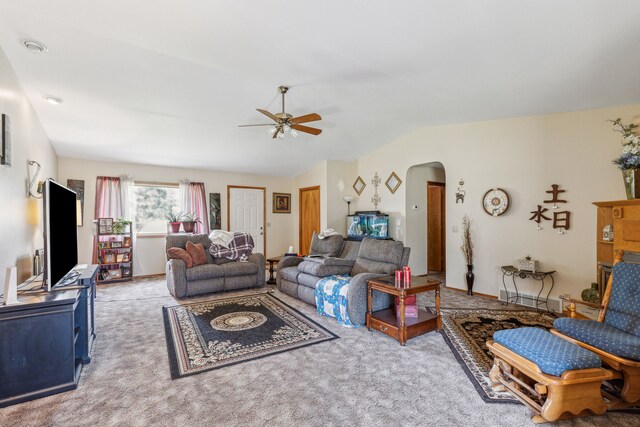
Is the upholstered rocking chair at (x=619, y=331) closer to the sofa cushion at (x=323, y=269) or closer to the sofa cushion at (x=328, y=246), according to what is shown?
the sofa cushion at (x=323, y=269)

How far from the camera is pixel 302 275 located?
4410 millimetres

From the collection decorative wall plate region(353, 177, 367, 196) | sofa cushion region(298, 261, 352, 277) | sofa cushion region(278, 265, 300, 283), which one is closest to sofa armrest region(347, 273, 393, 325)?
sofa cushion region(298, 261, 352, 277)

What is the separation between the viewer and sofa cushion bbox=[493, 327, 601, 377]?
1.81 m

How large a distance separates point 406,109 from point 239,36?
9.06 ft

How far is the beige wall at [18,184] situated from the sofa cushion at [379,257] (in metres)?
3.59

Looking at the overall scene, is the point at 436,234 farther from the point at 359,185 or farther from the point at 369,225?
the point at 359,185

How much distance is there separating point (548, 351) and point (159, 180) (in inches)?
267

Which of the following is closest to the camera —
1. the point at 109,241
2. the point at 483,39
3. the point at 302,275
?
the point at 483,39

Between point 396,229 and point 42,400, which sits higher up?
point 396,229

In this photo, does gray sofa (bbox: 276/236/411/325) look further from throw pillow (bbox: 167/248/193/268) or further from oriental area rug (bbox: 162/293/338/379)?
throw pillow (bbox: 167/248/193/268)

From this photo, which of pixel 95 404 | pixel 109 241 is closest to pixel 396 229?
pixel 95 404

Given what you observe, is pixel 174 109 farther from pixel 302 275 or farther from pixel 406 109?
pixel 406 109

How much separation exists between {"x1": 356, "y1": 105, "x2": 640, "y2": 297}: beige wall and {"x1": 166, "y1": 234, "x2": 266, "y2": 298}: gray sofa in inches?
135

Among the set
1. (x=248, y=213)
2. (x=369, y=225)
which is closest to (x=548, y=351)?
(x=369, y=225)
